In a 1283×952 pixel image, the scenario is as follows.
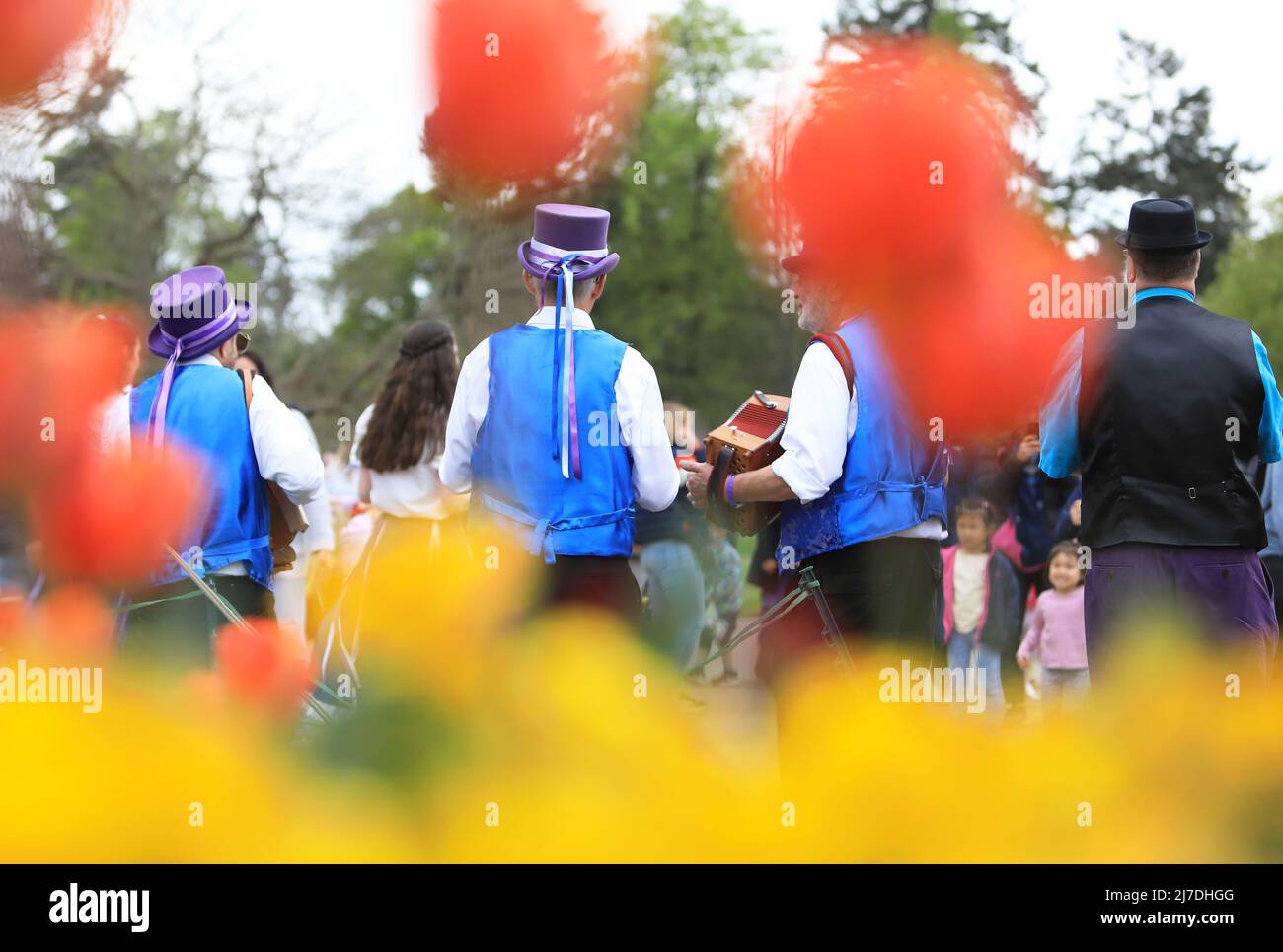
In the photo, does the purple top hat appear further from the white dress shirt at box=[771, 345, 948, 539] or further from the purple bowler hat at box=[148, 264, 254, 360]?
the white dress shirt at box=[771, 345, 948, 539]

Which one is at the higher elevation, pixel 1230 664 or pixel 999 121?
pixel 999 121

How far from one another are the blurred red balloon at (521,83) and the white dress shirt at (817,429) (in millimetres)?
1662

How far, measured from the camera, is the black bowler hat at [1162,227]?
10.9 feet

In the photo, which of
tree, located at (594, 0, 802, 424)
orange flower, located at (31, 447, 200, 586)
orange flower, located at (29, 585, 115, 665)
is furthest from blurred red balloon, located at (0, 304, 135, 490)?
tree, located at (594, 0, 802, 424)

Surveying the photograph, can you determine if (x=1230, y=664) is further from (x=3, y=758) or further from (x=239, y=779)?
(x=3, y=758)

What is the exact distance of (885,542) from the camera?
3203 mm

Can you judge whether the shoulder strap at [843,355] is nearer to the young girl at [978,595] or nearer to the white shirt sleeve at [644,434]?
the white shirt sleeve at [644,434]

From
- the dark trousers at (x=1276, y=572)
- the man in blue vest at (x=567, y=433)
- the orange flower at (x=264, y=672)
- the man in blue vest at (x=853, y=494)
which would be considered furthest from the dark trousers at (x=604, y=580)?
the dark trousers at (x=1276, y=572)

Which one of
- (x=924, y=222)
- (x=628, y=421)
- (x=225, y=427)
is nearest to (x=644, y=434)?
(x=628, y=421)

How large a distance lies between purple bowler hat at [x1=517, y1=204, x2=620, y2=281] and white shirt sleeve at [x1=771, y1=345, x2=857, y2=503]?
561mm

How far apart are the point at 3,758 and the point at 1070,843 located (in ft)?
2.99
